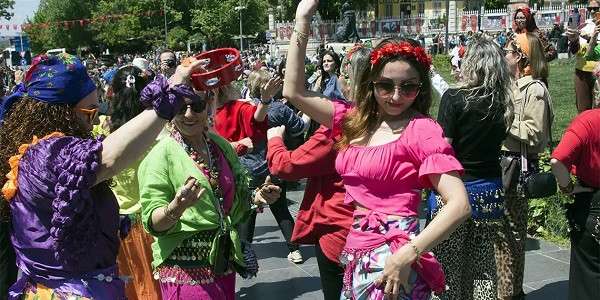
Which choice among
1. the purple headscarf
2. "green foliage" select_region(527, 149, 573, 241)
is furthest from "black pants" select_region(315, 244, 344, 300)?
"green foliage" select_region(527, 149, 573, 241)

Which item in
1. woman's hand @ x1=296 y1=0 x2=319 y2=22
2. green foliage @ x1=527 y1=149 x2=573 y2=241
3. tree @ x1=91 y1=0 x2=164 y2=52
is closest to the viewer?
woman's hand @ x1=296 y1=0 x2=319 y2=22

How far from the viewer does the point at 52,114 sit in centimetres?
A: 240

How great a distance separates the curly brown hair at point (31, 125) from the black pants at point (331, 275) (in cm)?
171

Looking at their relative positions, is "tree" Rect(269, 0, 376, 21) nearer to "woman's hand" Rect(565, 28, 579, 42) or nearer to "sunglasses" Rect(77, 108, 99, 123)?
"woman's hand" Rect(565, 28, 579, 42)

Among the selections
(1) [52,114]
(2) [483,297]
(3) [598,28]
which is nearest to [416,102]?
(1) [52,114]

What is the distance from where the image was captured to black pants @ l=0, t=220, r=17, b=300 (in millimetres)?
4066

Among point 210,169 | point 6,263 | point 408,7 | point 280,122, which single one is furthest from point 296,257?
point 408,7

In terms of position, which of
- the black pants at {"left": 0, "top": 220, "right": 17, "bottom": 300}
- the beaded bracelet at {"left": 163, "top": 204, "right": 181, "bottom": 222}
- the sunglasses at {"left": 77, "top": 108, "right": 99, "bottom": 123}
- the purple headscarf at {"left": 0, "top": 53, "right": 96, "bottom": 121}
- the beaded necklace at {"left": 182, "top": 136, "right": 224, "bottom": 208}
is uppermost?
the purple headscarf at {"left": 0, "top": 53, "right": 96, "bottom": 121}

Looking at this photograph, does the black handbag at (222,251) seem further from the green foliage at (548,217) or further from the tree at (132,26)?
the tree at (132,26)

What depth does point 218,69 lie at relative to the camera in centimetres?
271

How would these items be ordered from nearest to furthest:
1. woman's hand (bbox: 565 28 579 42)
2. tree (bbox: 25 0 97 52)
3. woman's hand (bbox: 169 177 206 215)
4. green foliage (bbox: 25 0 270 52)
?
woman's hand (bbox: 169 177 206 215) < woman's hand (bbox: 565 28 579 42) < green foliage (bbox: 25 0 270 52) < tree (bbox: 25 0 97 52)

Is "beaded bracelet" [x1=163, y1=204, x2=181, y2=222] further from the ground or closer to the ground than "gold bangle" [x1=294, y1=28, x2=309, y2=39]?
closer to the ground

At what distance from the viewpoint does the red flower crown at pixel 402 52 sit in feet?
8.95

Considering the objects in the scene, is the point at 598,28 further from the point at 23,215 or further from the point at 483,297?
the point at 23,215
